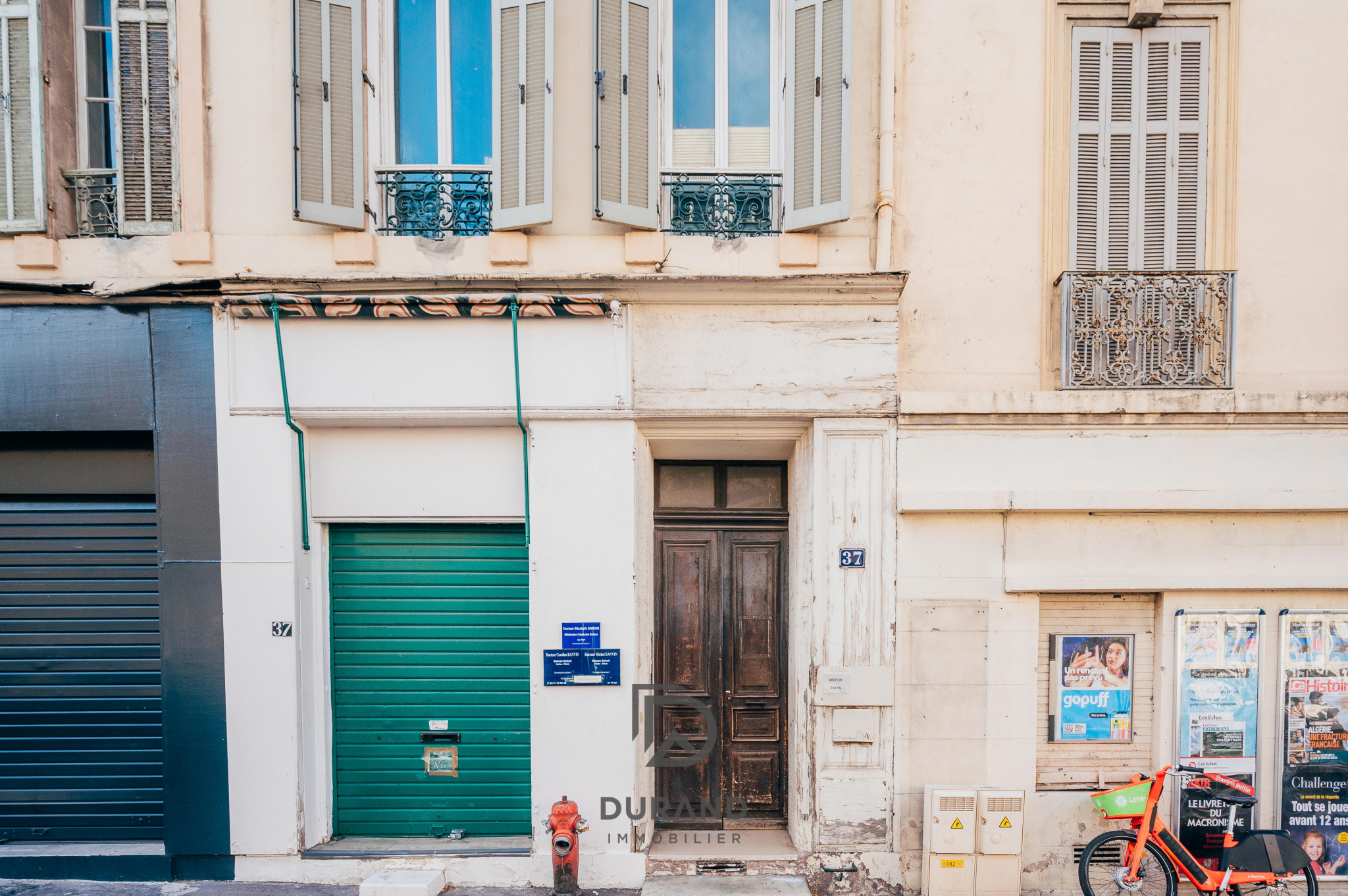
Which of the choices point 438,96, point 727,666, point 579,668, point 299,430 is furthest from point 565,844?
point 438,96

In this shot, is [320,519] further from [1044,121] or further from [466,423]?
[1044,121]

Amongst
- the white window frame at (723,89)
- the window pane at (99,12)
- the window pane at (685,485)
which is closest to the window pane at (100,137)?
the window pane at (99,12)

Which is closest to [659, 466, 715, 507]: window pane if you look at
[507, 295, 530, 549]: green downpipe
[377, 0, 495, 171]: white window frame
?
[507, 295, 530, 549]: green downpipe

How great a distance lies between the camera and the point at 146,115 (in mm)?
5305

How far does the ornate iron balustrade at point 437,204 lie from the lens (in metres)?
5.41

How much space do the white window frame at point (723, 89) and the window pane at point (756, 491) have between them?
2748 mm

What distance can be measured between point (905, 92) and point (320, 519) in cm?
611

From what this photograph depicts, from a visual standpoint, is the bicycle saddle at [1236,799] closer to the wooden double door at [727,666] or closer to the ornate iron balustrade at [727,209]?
the wooden double door at [727,666]

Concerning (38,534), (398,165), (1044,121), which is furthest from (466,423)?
(1044,121)

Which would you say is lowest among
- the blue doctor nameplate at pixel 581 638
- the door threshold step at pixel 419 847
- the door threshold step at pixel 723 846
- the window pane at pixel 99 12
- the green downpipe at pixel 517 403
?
the door threshold step at pixel 723 846

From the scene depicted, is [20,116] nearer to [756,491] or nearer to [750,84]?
[750,84]

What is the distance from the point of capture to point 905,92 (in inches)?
211

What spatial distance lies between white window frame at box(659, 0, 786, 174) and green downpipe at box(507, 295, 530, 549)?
1754mm
